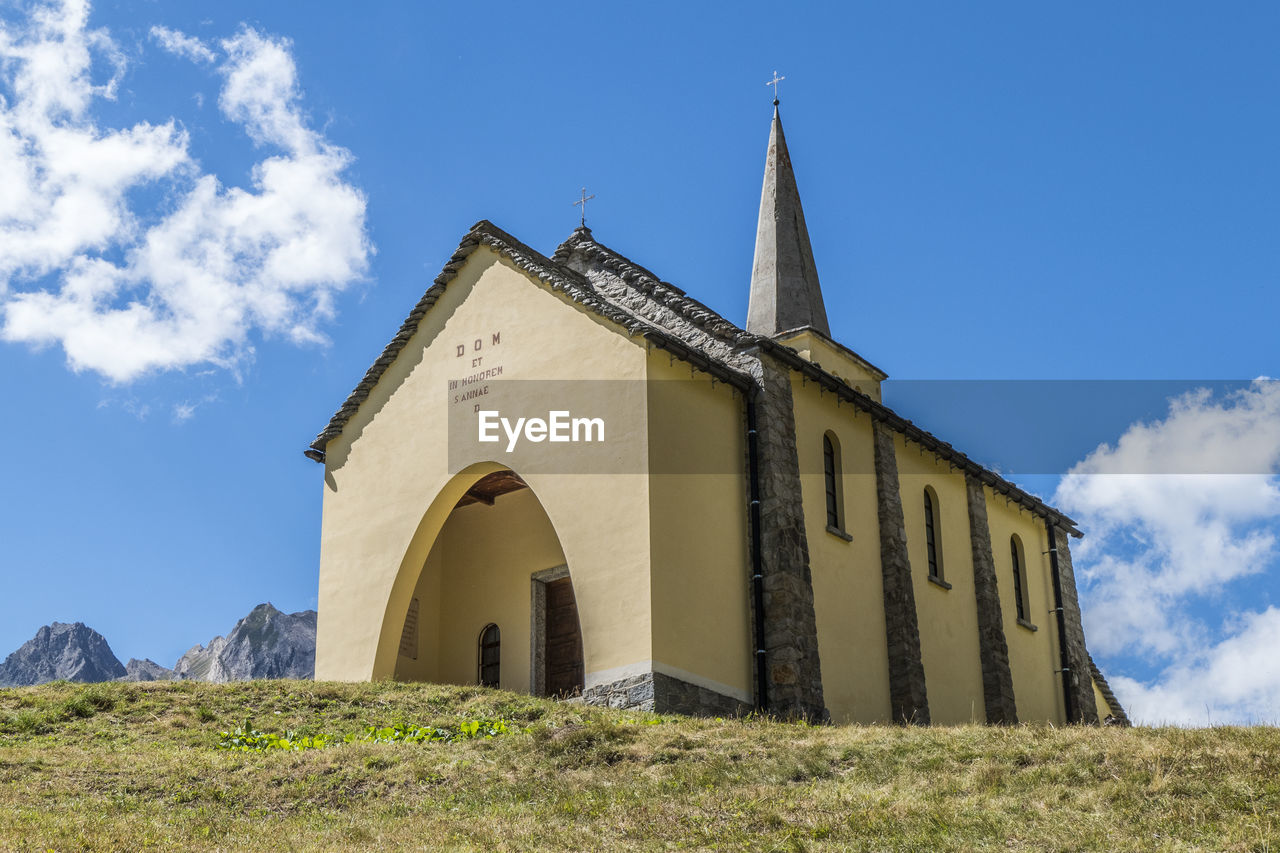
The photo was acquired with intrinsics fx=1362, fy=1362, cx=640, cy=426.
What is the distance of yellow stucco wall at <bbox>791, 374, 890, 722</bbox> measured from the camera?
20.6m

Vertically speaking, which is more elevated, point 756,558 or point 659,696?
point 756,558

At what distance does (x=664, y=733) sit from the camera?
575 inches

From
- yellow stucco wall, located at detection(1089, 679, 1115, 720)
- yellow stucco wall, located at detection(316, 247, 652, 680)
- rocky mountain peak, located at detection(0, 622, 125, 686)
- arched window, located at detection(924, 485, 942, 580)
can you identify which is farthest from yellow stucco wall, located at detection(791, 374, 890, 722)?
rocky mountain peak, located at detection(0, 622, 125, 686)

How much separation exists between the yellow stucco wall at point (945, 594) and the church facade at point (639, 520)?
6 centimetres

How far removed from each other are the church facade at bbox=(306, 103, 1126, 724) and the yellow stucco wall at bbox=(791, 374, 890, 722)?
52 millimetres

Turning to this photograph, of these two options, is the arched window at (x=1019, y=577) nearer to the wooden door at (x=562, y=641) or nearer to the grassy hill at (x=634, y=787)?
the wooden door at (x=562, y=641)

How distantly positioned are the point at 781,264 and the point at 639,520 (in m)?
14.5

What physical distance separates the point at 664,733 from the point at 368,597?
8858mm

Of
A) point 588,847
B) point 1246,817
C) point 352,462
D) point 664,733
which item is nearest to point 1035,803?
point 1246,817

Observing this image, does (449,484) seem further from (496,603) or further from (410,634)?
(410,634)

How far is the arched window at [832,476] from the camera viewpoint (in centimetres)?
2202

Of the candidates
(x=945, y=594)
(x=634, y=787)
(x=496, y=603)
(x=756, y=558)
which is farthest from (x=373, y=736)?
(x=945, y=594)

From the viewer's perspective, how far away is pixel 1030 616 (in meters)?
27.9

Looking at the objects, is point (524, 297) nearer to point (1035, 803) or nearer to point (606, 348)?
point (606, 348)
